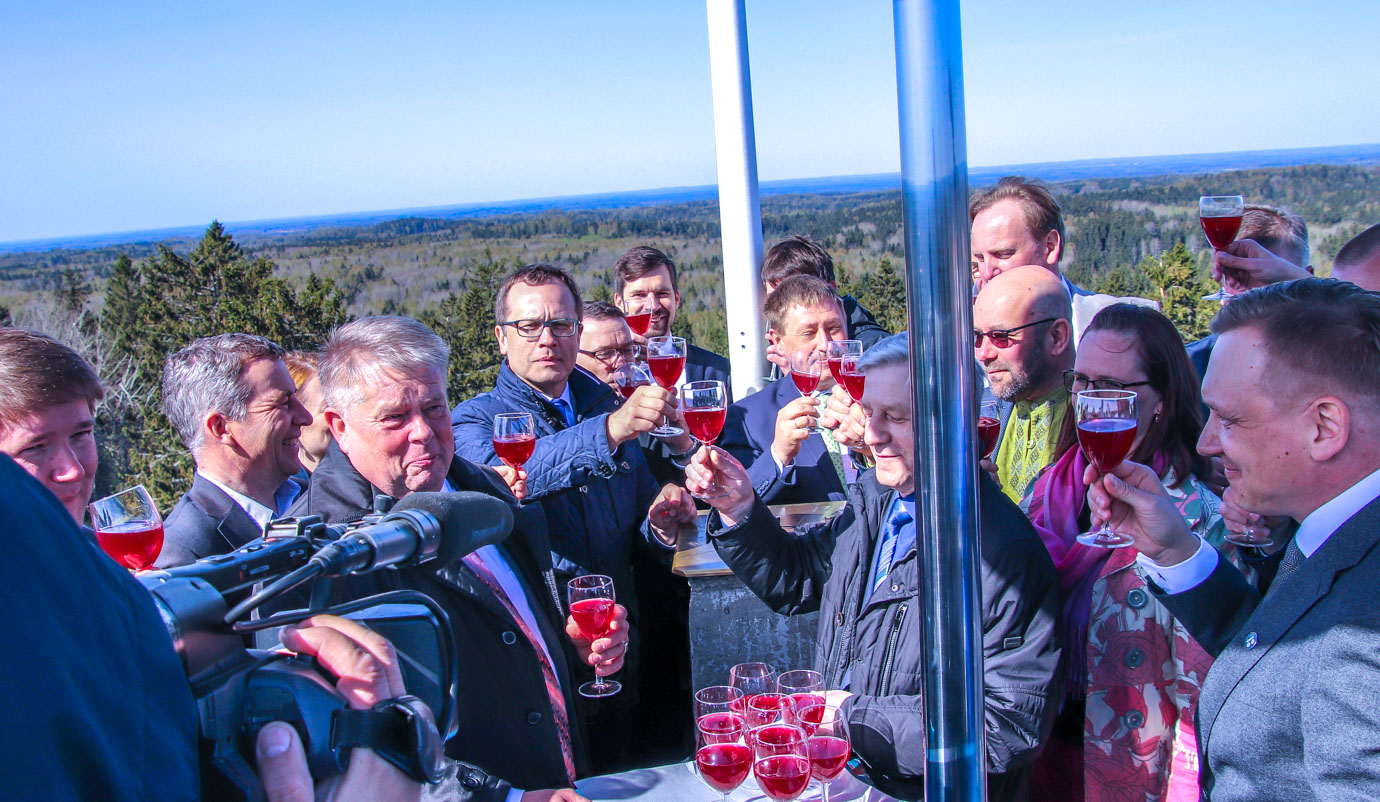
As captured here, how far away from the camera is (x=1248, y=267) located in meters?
4.01

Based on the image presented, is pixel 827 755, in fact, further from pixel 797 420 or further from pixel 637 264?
pixel 637 264

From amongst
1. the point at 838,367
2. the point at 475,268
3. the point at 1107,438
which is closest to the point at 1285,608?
the point at 1107,438

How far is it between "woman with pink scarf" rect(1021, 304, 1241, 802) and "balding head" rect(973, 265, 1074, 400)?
0.70 m

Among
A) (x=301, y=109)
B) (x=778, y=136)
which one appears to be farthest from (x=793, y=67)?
(x=301, y=109)

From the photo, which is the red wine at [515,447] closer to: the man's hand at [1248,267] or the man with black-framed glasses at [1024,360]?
the man with black-framed glasses at [1024,360]

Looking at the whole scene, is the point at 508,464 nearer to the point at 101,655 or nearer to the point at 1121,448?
the point at 1121,448

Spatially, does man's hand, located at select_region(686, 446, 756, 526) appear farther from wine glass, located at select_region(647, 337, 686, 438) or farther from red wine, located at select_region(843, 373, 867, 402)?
wine glass, located at select_region(647, 337, 686, 438)

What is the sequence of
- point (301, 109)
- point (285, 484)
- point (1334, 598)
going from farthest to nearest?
point (301, 109), point (285, 484), point (1334, 598)

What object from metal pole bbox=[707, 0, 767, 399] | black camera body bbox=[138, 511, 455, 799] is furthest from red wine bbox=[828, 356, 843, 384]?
black camera body bbox=[138, 511, 455, 799]

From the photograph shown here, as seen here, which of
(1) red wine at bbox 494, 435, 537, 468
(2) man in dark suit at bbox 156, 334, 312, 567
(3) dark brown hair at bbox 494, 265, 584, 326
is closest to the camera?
(2) man in dark suit at bbox 156, 334, 312, 567

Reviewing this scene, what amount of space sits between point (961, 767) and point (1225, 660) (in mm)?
970

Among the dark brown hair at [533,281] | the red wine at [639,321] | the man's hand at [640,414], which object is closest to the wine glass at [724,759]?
the man's hand at [640,414]

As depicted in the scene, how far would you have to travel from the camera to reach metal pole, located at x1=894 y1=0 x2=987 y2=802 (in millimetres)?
1136

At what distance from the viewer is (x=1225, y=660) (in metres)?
1.91
